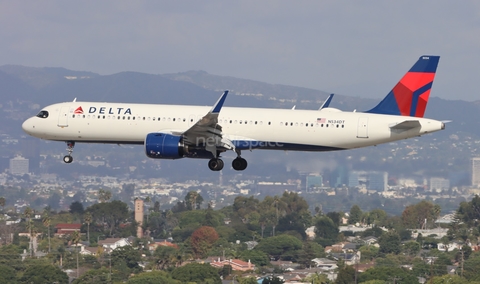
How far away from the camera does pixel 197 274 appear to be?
108m

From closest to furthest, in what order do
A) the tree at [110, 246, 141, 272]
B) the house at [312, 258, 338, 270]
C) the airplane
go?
1. the airplane
2. the tree at [110, 246, 141, 272]
3. the house at [312, 258, 338, 270]

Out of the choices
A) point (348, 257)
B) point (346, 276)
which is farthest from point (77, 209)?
point (346, 276)

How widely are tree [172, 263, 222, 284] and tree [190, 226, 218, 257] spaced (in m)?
32.2

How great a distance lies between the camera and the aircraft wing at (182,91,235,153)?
52.7 m

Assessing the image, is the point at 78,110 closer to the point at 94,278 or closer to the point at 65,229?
the point at 94,278

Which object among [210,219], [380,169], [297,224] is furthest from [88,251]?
[380,169]

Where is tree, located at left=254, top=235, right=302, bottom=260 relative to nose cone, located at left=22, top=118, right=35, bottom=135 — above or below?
below

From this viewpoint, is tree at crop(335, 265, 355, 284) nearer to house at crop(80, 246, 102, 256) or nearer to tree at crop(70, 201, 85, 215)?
house at crop(80, 246, 102, 256)

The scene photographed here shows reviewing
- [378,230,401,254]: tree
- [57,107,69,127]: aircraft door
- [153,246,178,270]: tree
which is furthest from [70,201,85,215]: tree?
[57,107,69,127]: aircraft door

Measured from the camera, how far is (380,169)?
196 metres

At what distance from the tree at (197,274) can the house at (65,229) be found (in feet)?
203

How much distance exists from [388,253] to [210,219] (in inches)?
1573

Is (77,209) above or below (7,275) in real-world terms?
above

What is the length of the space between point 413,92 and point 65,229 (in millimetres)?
126450
